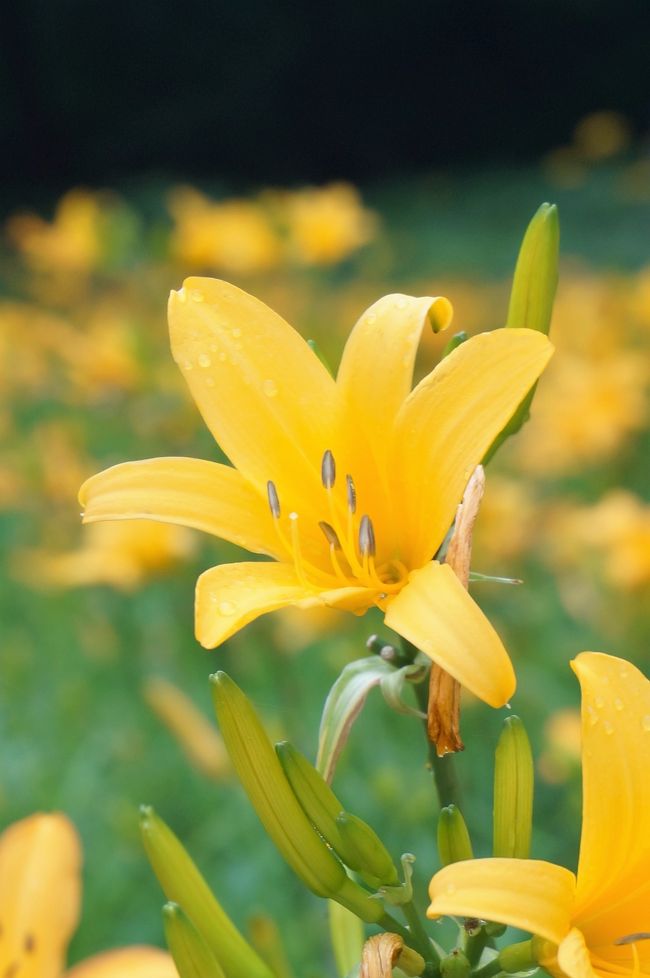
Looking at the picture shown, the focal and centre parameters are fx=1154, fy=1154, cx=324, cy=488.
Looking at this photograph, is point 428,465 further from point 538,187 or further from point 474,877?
point 538,187

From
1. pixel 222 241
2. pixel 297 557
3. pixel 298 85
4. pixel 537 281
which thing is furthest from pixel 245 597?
pixel 298 85

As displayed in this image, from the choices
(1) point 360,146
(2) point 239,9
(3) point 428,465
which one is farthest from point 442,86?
(3) point 428,465

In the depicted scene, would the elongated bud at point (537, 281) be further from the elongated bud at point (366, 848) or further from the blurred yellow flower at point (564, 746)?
the blurred yellow flower at point (564, 746)

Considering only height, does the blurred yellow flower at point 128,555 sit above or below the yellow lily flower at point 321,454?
above

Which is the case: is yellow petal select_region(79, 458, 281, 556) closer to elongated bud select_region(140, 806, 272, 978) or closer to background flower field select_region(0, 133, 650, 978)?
elongated bud select_region(140, 806, 272, 978)

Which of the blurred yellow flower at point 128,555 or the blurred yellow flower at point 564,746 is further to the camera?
the blurred yellow flower at point 128,555

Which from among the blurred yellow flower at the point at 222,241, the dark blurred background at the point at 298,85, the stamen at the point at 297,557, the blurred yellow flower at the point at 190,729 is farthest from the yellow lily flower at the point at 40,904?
the dark blurred background at the point at 298,85
